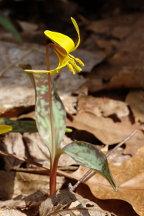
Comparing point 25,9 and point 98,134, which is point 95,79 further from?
point 25,9

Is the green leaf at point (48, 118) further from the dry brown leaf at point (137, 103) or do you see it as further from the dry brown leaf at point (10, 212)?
the dry brown leaf at point (137, 103)

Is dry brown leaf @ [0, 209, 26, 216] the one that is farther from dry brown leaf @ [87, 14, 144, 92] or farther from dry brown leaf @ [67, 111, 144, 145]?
dry brown leaf @ [87, 14, 144, 92]

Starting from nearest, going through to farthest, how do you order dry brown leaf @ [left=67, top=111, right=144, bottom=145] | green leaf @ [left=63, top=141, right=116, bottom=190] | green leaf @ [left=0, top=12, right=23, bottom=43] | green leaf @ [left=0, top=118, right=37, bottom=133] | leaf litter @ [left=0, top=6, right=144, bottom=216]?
green leaf @ [left=63, top=141, right=116, bottom=190], leaf litter @ [left=0, top=6, right=144, bottom=216], green leaf @ [left=0, top=118, right=37, bottom=133], dry brown leaf @ [left=67, top=111, right=144, bottom=145], green leaf @ [left=0, top=12, right=23, bottom=43]

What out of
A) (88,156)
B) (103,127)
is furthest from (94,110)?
(88,156)

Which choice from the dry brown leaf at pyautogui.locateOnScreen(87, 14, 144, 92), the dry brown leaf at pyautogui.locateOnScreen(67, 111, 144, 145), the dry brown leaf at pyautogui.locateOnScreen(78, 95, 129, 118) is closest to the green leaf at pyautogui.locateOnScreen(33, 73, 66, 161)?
the dry brown leaf at pyautogui.locateOnScreen(67, 111, 144, 145)

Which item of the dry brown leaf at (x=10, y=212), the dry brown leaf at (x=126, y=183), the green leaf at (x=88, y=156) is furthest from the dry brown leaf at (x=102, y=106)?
the dry brown leaf at (x=10, y=212)

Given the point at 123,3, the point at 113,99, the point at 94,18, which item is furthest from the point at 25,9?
the point at 113,99
